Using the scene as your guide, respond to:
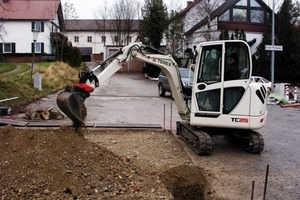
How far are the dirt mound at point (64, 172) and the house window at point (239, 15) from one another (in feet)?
119

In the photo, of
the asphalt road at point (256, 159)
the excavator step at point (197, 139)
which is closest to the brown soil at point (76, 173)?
the asphalt road at point (256, 159)

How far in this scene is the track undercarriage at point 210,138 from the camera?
357 inches

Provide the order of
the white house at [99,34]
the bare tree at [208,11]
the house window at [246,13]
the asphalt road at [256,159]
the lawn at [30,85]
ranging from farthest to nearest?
the white house at [99,34], the house window at [246,13], the bare tree at [208,11], the lawn at [30,85], the asphalt road at [256,159]

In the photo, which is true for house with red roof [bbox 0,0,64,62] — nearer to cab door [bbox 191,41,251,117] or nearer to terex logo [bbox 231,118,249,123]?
cab door [bbox 191,41,251,117]

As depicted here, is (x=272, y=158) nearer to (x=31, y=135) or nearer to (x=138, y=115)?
(x=31, y=135)

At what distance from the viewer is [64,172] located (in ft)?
20.3

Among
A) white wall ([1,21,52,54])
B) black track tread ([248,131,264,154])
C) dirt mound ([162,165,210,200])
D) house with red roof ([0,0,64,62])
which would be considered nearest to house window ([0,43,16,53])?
house with red roof ([0,0,64,62])

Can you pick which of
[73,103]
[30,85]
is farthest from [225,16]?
[73,103]

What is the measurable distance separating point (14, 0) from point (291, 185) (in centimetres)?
5130

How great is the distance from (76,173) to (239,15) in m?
37.9

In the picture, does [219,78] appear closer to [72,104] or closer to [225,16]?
[72,104]

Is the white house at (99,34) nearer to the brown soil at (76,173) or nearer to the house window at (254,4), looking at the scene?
the house window at (254,4)

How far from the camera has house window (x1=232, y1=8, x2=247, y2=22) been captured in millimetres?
41156

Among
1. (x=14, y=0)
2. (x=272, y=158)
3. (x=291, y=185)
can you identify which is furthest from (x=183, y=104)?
(x=14, y=0)
